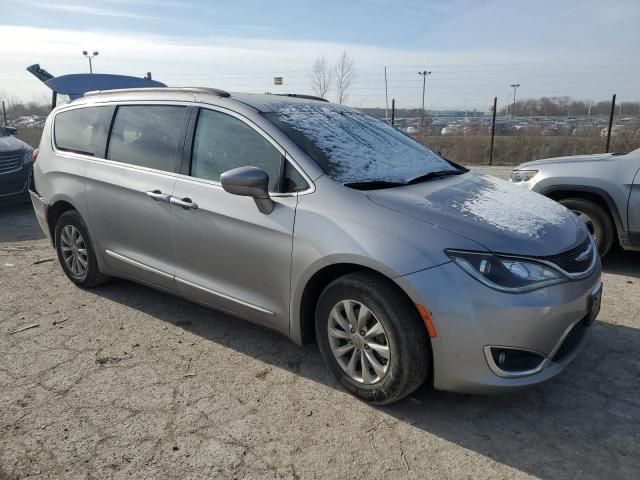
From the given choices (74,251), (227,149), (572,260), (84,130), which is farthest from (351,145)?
(74,251)

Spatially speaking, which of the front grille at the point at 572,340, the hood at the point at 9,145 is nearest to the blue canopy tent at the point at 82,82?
the hood at the point at 9,145

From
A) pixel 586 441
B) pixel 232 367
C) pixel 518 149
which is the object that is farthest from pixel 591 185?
pixel 518 149

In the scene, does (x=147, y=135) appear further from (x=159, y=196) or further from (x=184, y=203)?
(x=184, y=203)

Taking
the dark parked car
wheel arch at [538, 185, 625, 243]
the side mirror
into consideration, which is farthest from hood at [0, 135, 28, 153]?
wheel arch at [538, 185, 625, 243]

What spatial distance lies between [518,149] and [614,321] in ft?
49.4

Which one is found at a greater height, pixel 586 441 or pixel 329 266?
pixel 329 266

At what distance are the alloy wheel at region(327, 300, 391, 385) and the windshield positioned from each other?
30.9 inches

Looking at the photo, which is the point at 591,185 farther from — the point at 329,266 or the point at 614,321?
the point at 329,266

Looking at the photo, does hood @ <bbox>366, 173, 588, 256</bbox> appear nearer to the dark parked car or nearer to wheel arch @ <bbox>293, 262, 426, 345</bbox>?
wheel arch @ <bbox>293, 262, 426, 345</bbox>

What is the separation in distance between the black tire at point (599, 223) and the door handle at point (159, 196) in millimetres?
4075

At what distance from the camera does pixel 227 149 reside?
11.2 feet

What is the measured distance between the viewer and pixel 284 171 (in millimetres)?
3117

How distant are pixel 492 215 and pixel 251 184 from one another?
54.5 inches

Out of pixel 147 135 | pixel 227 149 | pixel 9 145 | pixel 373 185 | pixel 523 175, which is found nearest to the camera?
pixel 373 185
